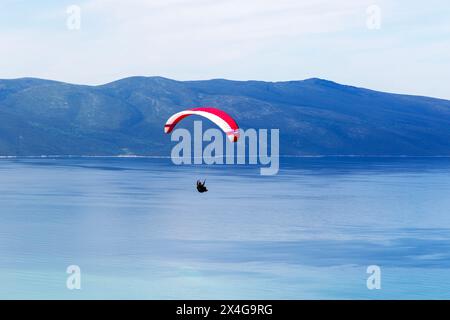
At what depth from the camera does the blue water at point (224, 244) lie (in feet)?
205

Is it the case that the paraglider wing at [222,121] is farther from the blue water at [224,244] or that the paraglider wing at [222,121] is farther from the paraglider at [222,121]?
the blue water at [224,244]

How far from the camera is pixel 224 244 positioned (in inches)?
3302

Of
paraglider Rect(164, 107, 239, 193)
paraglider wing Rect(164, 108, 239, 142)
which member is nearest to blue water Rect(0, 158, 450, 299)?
paraglider Rect(164, 107, 239, 193)

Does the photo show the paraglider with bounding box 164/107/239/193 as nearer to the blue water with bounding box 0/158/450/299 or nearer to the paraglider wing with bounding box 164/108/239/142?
the paraglider wing with bounding box 164/108/239/142

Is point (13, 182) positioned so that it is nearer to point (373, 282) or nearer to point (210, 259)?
point (210, 259)

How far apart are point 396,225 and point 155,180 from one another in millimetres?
99086

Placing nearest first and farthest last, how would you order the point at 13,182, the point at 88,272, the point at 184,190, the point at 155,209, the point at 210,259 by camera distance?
1. the point at 88,272
2. the point at 210,259
3. the point at 155,209
4. the point at 184,190
5. the point at 13,182

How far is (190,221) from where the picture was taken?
107 metres

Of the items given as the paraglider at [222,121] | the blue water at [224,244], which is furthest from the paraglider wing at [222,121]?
the blue water at [224,244]

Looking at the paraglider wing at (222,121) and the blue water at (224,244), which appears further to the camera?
the blue water at (224,244)

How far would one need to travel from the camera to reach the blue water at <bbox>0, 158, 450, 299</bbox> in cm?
6241

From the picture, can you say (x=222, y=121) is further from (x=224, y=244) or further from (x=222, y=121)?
(x=224, y=244)

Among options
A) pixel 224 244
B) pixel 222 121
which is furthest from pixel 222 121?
pixel 224 244

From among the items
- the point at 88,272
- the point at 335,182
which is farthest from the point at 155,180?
the point at 88,272
